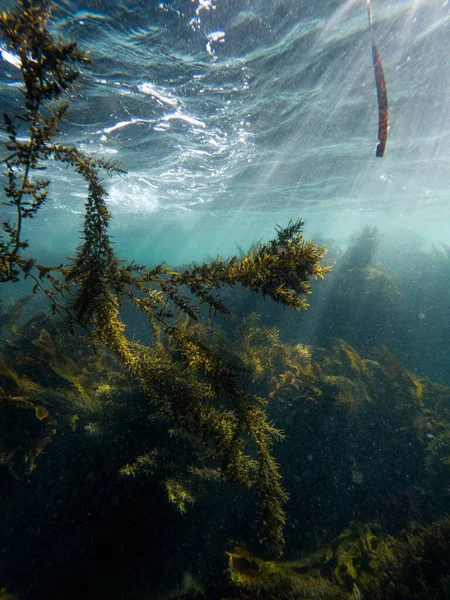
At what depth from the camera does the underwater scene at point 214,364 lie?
7.14 ft

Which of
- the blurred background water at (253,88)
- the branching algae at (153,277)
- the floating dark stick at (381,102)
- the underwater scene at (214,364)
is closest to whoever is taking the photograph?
the branching algae at (153,277)

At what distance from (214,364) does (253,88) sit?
1137 cm

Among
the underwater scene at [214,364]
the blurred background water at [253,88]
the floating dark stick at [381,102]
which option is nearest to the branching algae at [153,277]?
the underwater scene at [214,364]

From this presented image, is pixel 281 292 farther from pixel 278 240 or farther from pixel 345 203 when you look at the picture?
pixel 345 203

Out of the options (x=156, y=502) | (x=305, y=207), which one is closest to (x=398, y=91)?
(x=156, y=502)

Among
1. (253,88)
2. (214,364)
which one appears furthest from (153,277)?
(253,88)

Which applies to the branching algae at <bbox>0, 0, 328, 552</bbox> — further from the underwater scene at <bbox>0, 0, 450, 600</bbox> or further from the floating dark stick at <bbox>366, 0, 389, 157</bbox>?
the floating dark stick at <bbox>366, 0, 389, 157</bbox>

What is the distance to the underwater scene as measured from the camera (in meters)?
2.18

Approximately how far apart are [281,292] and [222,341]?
5.80m

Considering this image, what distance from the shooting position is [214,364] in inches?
85.0

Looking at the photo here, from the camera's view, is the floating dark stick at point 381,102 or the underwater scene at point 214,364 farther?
the floating dark stick at point 381,102

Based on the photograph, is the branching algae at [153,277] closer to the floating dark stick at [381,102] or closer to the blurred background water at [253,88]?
the floating dark stick at [381,102]

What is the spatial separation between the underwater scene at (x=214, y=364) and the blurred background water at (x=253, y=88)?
0.26ft

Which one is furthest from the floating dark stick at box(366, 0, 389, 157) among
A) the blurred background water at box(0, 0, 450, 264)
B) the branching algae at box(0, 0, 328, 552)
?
the blurred background water at box(0, 0, 450, 264)
